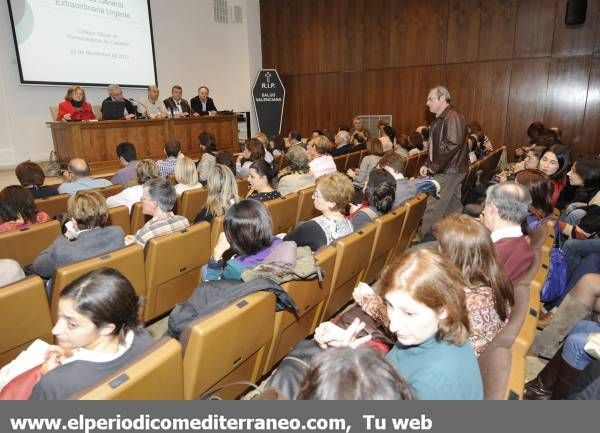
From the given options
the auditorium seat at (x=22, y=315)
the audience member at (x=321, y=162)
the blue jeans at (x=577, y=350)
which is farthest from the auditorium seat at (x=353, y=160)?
the auditorium seat at (x=22, y=315)

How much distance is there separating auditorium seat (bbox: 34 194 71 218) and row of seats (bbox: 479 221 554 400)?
3322mm

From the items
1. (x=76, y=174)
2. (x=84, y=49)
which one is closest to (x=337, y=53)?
(x=84, y=49)

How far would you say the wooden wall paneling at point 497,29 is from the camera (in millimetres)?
7902

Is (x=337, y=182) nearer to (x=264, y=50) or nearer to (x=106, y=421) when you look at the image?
(x=106, y=421)

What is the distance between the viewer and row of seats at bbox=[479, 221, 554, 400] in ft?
3.60

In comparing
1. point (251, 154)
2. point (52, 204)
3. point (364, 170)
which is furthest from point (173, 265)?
point (364, 170)

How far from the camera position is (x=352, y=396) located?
80 cm

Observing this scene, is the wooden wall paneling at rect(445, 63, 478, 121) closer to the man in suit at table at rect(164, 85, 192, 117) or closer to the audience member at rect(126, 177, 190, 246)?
the man in suit at table at rect(164, 85, 192, 117)

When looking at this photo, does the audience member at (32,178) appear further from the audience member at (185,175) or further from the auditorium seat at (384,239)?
the auditorium seat at (384,239)

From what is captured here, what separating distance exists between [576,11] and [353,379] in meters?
8.73

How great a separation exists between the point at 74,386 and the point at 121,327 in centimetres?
24

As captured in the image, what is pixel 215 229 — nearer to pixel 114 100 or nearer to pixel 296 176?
pixel 296 176

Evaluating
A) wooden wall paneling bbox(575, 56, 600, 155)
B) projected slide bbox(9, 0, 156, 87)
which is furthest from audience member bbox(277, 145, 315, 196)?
wooden wall paneling bbox(575, 56, 600, 155)

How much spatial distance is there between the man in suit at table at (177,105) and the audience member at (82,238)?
5.82 meters
